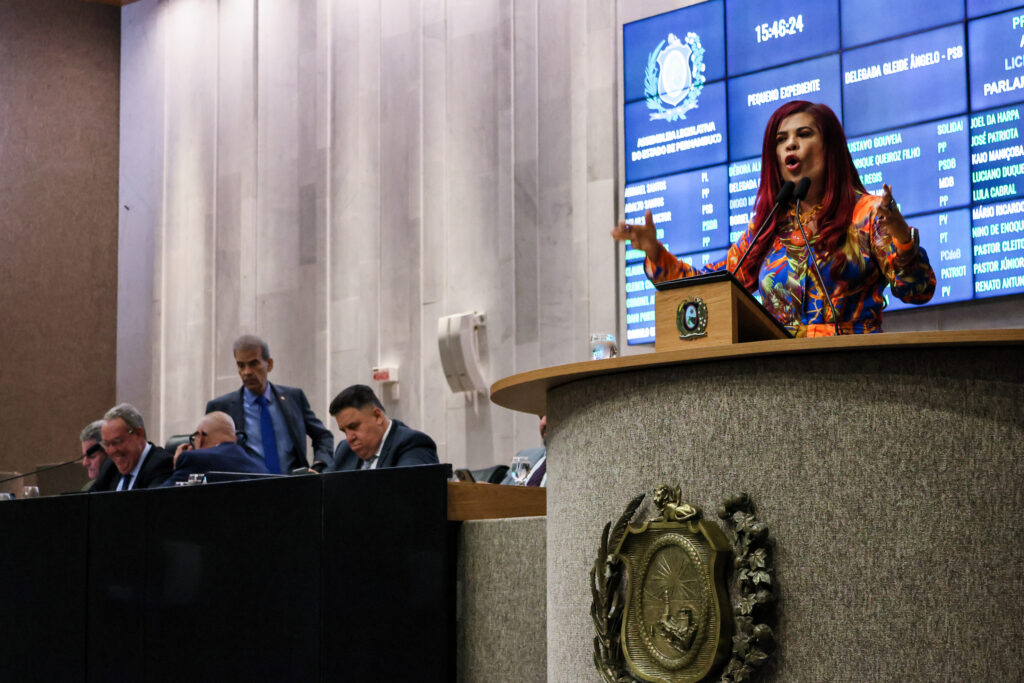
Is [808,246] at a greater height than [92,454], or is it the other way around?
[808,246]

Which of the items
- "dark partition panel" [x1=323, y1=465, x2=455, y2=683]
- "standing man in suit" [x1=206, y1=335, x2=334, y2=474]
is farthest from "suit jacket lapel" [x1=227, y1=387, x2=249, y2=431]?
"dark partition panel" [x1=323, y1=465, x2=455, y2=683]

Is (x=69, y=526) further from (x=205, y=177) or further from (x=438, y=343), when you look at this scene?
(x=205, y=177)

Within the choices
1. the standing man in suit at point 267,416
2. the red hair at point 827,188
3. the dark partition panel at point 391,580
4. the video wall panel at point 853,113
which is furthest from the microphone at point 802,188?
the standing man in suit at point 267,416

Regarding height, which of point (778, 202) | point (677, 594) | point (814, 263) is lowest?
point (677, 594)

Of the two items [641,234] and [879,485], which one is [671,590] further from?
[641,234]

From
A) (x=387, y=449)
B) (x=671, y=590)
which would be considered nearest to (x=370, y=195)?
(x=387, y=449)

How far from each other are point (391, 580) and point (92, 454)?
4.40m

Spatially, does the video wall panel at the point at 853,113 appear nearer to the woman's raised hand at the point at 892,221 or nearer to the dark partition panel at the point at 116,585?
the woman's raised hand at the point at 892,221

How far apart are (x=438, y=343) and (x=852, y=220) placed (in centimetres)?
493

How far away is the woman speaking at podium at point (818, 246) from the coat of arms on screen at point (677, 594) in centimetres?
69

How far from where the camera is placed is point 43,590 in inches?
163

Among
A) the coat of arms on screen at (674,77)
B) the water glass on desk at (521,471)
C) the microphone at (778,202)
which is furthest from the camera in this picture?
the coat of arms on screen at (674,77)

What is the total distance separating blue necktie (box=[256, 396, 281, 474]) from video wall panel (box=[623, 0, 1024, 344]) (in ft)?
6.95

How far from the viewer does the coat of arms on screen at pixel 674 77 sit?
640cm
